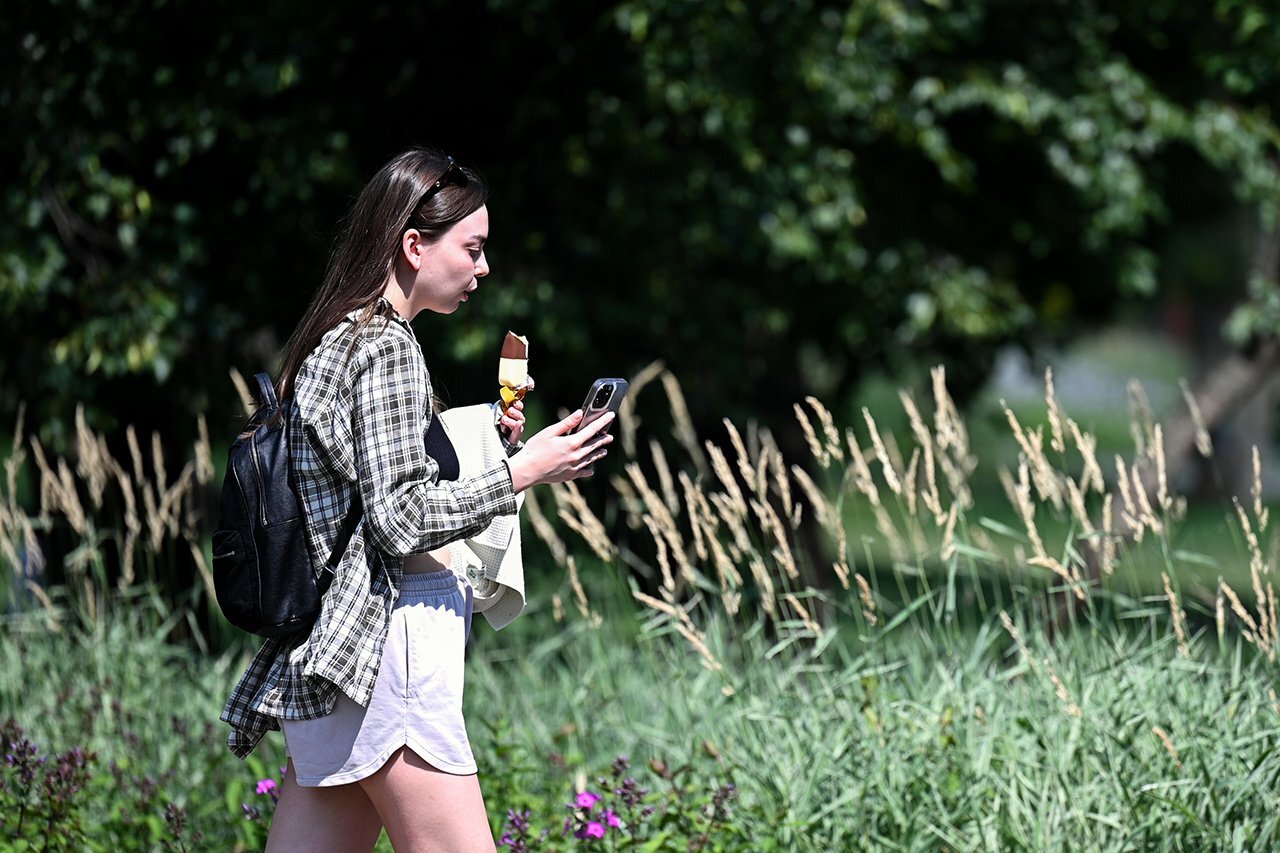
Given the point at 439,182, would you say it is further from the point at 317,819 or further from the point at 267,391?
the point at 317,819

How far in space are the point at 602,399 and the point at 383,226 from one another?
496 millimetres

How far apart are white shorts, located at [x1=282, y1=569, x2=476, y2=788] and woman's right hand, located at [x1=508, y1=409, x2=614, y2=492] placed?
272 millimetres

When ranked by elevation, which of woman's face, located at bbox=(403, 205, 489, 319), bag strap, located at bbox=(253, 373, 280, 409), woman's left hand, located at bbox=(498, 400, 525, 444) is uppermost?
woman's face, located at bbox=(403, 205, 489, 319)

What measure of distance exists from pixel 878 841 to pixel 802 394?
16.8 feet

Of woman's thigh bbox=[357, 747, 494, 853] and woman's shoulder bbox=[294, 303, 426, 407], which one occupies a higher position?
woman's shoulder bbox=[294, 303, 426, 407]

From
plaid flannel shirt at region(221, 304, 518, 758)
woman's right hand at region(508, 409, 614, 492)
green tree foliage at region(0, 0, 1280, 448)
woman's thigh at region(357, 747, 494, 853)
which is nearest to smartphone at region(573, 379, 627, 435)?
woman's right hand at region(508, 409, 614, 492)

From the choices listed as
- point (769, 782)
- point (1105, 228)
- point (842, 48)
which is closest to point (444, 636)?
point (769, 782)

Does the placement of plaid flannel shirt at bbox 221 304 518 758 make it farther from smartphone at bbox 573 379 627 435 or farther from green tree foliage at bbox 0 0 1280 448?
green tree foliage at bbox 0 0 1280 448

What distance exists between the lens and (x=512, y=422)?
2.83m

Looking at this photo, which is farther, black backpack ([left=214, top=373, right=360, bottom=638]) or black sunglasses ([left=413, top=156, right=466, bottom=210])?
black sunglasses ([left=413, top=156, right=466, bottom=210])

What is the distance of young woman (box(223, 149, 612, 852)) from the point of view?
249 cm

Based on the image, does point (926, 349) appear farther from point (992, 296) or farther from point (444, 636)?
point (444, 636)

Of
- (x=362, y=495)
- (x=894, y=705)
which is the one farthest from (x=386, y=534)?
(x=894, y=705)

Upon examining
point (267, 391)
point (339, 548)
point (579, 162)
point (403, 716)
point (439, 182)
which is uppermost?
point (579, 162)
